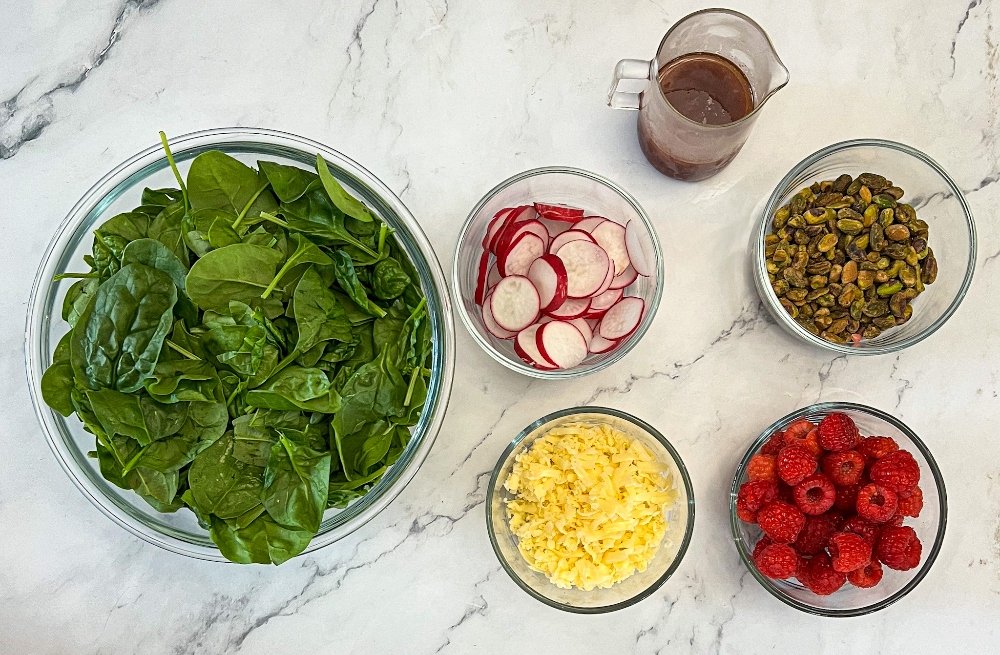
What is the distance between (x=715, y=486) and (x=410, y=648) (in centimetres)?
62

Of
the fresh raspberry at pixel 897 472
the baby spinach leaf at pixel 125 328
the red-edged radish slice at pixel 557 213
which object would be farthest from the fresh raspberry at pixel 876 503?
the baby spinach leaf at pixel 125 328

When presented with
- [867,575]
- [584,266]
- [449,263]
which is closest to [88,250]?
[449,263]

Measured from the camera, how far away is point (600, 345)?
133 centimetres

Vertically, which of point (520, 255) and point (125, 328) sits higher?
point (125, 328)

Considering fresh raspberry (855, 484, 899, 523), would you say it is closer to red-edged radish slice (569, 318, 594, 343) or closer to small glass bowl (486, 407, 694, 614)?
small glass bowl (486, 407, 694, 614)

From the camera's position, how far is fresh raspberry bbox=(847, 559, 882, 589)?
1.28 metres

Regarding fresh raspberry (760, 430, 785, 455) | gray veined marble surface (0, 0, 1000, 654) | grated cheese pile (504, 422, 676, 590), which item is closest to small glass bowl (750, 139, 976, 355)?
gray veined marble surface (0, 0, 1000, 654)

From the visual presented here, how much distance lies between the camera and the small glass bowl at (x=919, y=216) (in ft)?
4.33

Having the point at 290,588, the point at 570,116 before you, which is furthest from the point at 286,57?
the point at 290,588

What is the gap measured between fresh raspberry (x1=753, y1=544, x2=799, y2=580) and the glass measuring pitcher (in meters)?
0.65

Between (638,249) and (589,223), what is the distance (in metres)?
0.10

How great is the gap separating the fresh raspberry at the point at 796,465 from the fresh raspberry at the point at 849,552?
0.12 m

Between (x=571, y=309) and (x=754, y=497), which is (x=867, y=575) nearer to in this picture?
(x=754, y=497)

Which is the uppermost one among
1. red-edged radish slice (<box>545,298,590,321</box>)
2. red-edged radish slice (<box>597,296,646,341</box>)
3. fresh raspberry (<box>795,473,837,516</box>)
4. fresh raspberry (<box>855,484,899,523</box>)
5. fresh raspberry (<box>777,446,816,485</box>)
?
red-edged radish slice (<box>545,298,590,321</box>)
